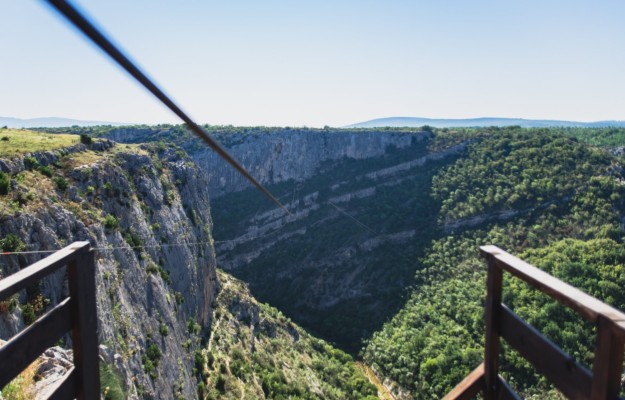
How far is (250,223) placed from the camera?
326 feet

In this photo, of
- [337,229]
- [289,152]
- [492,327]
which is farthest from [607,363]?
[289,152]

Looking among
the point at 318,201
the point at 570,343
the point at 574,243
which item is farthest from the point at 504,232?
the point at 318,201

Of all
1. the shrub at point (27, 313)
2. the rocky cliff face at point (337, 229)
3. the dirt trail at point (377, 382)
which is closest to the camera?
the shrub at point (27, 313)

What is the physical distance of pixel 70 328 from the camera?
3.71 meters

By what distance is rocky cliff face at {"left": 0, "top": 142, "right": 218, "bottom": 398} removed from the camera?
59.1 ft

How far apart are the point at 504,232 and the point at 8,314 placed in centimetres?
6983

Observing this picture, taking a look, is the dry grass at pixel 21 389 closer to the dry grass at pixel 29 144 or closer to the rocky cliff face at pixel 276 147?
the dry grass at pixel 29 144

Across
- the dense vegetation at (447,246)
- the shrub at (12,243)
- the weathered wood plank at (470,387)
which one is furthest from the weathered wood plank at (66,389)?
the dense vegetation at (447,246)

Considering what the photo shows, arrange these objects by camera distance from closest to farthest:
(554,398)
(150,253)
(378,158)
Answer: (150,253) → (554,398) → (378,158)

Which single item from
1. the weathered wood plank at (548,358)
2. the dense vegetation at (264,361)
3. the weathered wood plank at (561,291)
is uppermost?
the weathered wood plank at (561,291)

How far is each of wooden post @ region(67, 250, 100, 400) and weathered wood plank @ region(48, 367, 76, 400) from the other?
41mm

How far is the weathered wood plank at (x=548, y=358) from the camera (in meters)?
2.74

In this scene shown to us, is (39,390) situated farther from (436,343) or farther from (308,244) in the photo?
(308,244)

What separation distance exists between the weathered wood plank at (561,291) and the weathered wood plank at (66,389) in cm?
378
